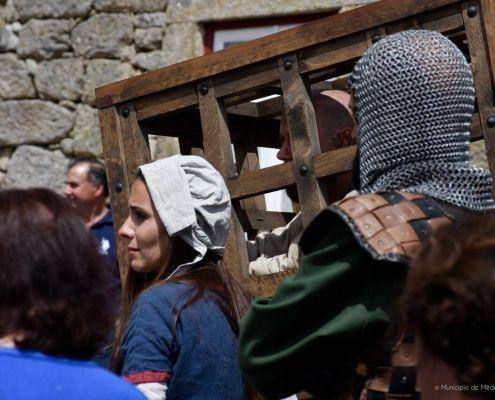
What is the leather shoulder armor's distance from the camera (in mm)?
2129

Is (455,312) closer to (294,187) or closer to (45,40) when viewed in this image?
(294,187)

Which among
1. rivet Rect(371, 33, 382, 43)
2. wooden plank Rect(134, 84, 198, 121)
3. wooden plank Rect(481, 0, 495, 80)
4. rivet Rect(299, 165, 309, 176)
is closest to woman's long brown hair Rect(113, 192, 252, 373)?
rivet Rect(299, 165, 309, 176)

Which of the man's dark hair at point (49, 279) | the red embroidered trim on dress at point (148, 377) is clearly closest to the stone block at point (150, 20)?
the red embroidered trim on dress at point (148, 377)

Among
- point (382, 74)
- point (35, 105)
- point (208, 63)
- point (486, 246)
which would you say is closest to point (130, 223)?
point (208, 63)

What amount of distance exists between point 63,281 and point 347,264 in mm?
596

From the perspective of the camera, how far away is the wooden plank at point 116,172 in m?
3.39

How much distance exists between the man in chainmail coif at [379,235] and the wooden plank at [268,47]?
44 centimetres

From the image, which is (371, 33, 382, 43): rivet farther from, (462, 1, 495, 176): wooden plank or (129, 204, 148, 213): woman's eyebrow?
(129, 204, 148, 213): woman's eyebrow

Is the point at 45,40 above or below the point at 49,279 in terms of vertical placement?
above

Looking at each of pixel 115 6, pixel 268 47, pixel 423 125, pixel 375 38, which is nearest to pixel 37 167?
pixel 115 6

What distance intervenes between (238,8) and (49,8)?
1.12m

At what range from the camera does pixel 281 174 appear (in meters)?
3.08

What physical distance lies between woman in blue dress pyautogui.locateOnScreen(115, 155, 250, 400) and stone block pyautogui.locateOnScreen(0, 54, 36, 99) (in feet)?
11.2

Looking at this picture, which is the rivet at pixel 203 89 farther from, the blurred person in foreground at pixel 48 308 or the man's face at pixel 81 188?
the man's face at pixel 81 188
